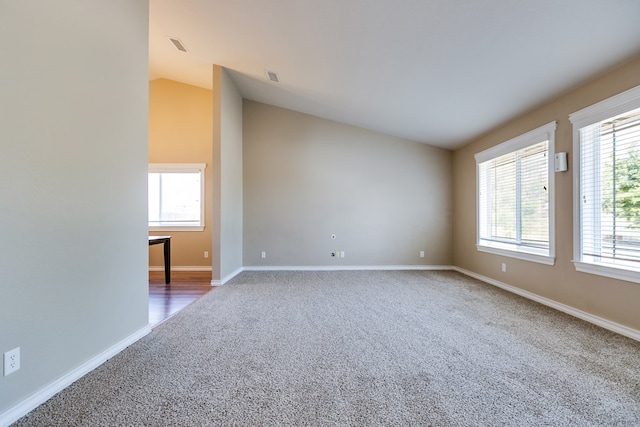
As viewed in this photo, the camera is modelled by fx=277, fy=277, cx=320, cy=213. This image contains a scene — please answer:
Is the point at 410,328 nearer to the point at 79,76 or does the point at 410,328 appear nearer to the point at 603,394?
the point at 603,394

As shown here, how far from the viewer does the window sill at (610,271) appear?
2.41 m

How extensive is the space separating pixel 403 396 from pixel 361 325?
3.70ft

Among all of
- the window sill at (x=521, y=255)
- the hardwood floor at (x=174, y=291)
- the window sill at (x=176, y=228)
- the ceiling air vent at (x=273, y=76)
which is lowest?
the hardwood floor at (x=174, y=291)

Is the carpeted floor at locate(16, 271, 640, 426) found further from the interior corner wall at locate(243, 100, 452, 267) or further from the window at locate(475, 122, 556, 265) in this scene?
the interior corner wall at locate(243, 100, 452, 267)

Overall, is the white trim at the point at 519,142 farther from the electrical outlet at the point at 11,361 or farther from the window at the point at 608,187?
the electrical outlet at the point at 11,361

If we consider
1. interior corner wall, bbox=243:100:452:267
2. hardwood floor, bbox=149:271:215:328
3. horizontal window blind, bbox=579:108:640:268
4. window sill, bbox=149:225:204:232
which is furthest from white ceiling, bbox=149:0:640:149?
hardwood floor, bbox=149:271:215:328

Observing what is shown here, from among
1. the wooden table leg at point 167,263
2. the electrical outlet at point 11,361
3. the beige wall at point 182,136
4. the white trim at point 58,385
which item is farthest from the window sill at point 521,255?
the wooden table leg at point 167,263

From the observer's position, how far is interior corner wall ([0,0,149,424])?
1438 millimetres

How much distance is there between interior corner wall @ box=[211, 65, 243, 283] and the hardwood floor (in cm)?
39

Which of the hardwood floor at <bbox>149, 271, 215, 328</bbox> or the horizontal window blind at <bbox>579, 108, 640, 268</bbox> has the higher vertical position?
the horizontal window blind at <bbox>579, 108, 640, 268</bbox>

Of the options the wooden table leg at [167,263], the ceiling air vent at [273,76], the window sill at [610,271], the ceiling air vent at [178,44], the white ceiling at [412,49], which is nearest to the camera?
the white ceiling at [412,49]

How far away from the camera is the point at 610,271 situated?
2.61 m

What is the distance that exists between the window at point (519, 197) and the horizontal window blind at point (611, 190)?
42 centimetres

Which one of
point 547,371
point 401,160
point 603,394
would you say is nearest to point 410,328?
point 547,371
